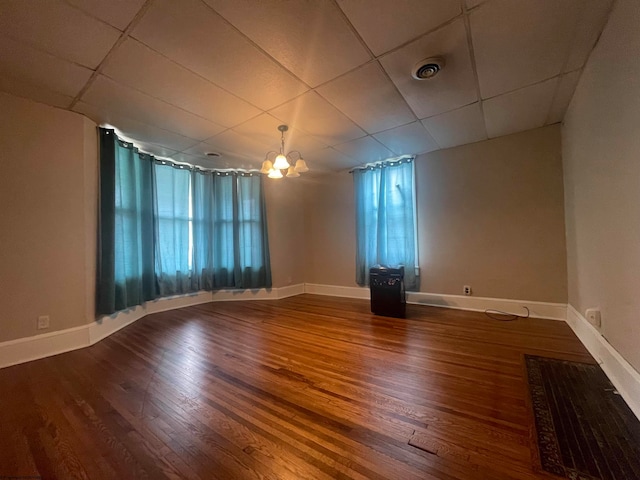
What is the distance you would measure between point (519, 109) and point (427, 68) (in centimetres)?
148

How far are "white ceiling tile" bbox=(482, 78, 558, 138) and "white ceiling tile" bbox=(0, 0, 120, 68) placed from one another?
10.7 ft

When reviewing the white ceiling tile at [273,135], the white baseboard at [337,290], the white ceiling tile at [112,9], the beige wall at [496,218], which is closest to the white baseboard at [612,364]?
the beige wall at [496,218]

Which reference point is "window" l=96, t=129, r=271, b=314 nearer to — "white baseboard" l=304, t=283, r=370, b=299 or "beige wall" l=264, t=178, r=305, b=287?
"beige wall" l=264, t=178, r=305, b=287

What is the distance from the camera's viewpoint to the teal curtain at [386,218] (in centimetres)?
414

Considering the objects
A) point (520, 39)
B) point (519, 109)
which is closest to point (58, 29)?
point (520, 39)

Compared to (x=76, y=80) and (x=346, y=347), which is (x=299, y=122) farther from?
(x=346, y=347)

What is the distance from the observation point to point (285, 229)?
204 inches

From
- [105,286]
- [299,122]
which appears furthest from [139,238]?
[299,122]

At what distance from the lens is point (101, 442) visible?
4.31 ft

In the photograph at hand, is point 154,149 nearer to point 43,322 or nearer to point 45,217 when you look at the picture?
point 45,217

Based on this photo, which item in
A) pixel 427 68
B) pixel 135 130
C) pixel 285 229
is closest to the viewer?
pixel 427 68

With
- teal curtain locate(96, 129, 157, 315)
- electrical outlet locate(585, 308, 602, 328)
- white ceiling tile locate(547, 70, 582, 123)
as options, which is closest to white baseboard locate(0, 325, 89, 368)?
teal curtain locate(96, 129, 157, 315)

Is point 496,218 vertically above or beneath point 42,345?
above

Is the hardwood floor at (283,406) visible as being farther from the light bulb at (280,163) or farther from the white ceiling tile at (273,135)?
the white ceiling tile at (273,135)
